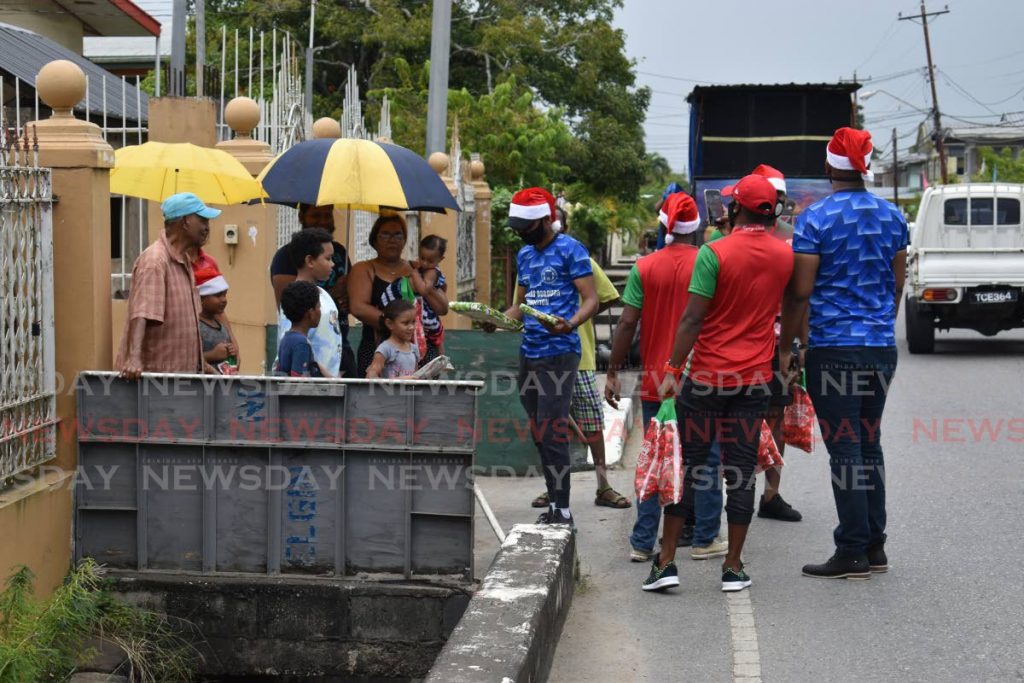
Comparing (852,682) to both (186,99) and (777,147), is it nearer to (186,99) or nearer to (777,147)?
(186,99)

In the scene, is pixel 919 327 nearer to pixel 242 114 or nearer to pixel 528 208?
pixel 242 114

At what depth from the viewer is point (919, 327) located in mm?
17312

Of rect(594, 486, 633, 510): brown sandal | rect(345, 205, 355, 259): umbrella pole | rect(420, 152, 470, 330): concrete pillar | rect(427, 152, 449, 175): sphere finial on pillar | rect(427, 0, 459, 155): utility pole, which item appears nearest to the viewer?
rect(594, 486, 633, 510): brown sandal

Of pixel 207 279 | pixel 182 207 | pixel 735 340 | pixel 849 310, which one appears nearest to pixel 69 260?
pixel 182 207

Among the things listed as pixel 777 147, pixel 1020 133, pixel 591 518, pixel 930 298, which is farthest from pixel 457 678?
pixel 1020 133

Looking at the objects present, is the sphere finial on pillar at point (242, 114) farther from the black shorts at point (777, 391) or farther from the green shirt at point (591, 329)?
the black shorts at point (777, 391)

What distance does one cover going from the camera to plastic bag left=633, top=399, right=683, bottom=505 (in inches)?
243

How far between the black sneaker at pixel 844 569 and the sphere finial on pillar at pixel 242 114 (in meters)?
5.47

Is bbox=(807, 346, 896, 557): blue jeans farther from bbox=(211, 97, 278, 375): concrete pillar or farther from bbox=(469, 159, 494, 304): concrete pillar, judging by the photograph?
bbox=(469, 159, 494, 304): concrete pillar

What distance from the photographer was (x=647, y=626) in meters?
5.91

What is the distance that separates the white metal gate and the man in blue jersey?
2.38 m

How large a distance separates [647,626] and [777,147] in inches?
670

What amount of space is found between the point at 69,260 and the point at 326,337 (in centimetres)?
131

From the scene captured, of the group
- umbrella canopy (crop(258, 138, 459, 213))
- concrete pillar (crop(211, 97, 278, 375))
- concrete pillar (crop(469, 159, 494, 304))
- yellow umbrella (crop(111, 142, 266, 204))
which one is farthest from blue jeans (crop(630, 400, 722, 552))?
concrete pillar (crop(469, 159, 494, 304))
